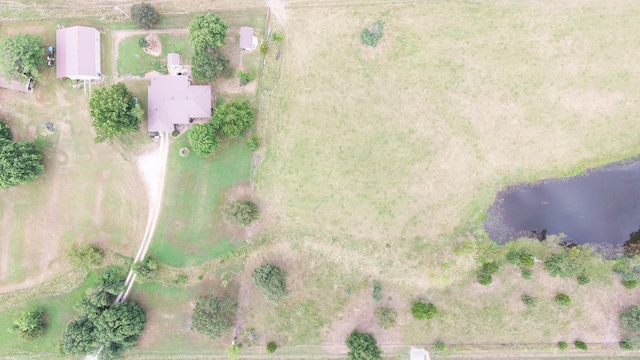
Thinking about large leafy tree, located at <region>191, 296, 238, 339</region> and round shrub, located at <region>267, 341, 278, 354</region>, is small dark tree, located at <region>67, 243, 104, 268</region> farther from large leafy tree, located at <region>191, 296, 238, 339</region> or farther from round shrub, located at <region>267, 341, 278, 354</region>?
round shrub, located at <region>267, 341, 278, 354</region>

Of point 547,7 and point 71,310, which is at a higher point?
point 547,7

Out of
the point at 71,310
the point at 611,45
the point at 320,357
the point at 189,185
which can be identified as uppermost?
the point at 611,45

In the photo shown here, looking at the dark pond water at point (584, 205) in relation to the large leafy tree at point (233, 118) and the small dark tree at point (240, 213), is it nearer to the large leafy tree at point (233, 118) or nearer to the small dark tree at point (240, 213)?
the small dark tree at point (240, 213)

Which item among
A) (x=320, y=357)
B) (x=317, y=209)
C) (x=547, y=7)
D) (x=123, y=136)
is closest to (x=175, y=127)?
(x=123, y=136)

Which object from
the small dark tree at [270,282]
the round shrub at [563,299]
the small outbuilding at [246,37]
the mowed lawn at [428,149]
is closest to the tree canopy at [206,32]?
the small outbuilding at [246,37]

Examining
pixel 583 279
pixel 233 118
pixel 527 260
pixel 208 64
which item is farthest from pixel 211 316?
pixel 583 279

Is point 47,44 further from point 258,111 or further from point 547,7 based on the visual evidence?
point 547,7

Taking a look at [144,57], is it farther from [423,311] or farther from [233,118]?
[423,311]

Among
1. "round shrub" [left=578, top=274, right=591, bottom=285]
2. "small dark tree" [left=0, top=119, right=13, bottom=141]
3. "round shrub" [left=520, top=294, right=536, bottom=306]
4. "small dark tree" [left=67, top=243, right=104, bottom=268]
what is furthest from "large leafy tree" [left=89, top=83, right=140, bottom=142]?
"round shrub" [left=578, top=274, right=591, bottom=285]
